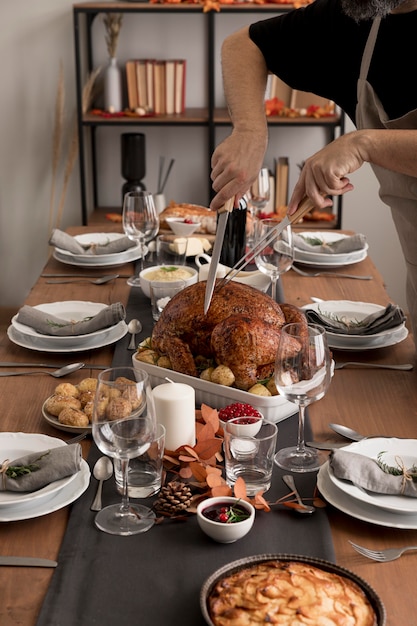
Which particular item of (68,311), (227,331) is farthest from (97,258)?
(227,331)

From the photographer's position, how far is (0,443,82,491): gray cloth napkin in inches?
47.5

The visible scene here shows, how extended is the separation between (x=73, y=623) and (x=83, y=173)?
3.22 meters

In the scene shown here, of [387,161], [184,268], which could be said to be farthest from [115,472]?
[184,268]

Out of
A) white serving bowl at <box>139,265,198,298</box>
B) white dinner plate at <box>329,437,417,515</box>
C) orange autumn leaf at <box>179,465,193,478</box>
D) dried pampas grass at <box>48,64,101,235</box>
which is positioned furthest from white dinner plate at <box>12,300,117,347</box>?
dried pampas grass at <box>48,64,101,235</box>

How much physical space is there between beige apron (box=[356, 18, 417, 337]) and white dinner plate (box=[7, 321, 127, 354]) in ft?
2.21

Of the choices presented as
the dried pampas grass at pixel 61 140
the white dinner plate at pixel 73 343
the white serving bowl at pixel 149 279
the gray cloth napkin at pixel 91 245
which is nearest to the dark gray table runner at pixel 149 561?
the white dinner plate at pixel 73 343

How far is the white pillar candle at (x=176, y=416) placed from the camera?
133 cm

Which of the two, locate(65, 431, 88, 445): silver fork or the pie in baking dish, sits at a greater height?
the pie in baking dish

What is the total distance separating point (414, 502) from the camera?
3.87 feet

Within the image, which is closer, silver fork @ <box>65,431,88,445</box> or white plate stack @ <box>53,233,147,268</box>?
silver fork @ <box>65,431,88,445</box>

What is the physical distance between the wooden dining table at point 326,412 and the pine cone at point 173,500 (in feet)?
0.43

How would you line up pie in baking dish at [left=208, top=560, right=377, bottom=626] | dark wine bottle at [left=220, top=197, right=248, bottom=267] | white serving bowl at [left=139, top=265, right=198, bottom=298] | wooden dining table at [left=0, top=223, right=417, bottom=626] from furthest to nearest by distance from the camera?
dark wine bottle at [left=220, top=197, right=248, bottom=267]
white serving bowl at [left=139, top=265, right=198, bottom=298]
wooden dining table at [left=0, top=223, right=417, bottom=626]
pie in baking dish at [left=208, top=560, right=377, bottom=626]

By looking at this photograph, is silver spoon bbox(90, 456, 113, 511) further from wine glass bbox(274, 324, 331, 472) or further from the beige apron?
the beige apron

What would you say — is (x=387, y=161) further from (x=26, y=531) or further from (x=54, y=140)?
(x=54, y=140)
